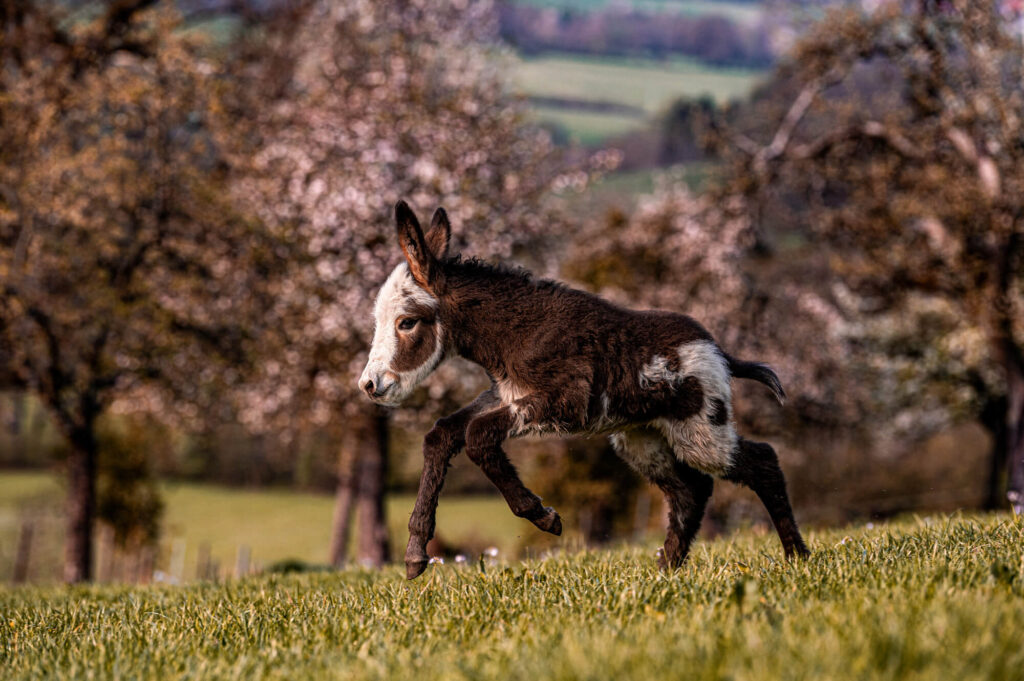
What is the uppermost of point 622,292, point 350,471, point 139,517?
point 622,292

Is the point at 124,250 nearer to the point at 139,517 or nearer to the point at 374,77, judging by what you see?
the point at 374,77

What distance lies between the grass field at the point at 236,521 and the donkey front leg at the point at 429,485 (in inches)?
1296

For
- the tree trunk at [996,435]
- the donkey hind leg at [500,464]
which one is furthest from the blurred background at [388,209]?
the donkey hind leg at [500,464]

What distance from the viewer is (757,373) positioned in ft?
19.4

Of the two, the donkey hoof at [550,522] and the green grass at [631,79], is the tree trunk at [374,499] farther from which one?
the green grass at [631,79]

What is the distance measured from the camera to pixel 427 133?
18781 millimetres

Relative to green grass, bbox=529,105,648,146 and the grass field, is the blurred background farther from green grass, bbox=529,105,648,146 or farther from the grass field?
green grass, bbox=529,105,648,146

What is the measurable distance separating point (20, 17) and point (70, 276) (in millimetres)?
6202

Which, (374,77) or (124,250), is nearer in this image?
(124,250)

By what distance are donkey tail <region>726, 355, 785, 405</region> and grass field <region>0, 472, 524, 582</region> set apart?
32.5 m

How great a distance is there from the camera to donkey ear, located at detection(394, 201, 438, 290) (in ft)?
17.8

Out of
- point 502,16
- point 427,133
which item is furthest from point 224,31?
point 427,133

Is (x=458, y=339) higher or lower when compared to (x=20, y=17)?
lower

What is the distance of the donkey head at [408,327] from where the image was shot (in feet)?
18.0
